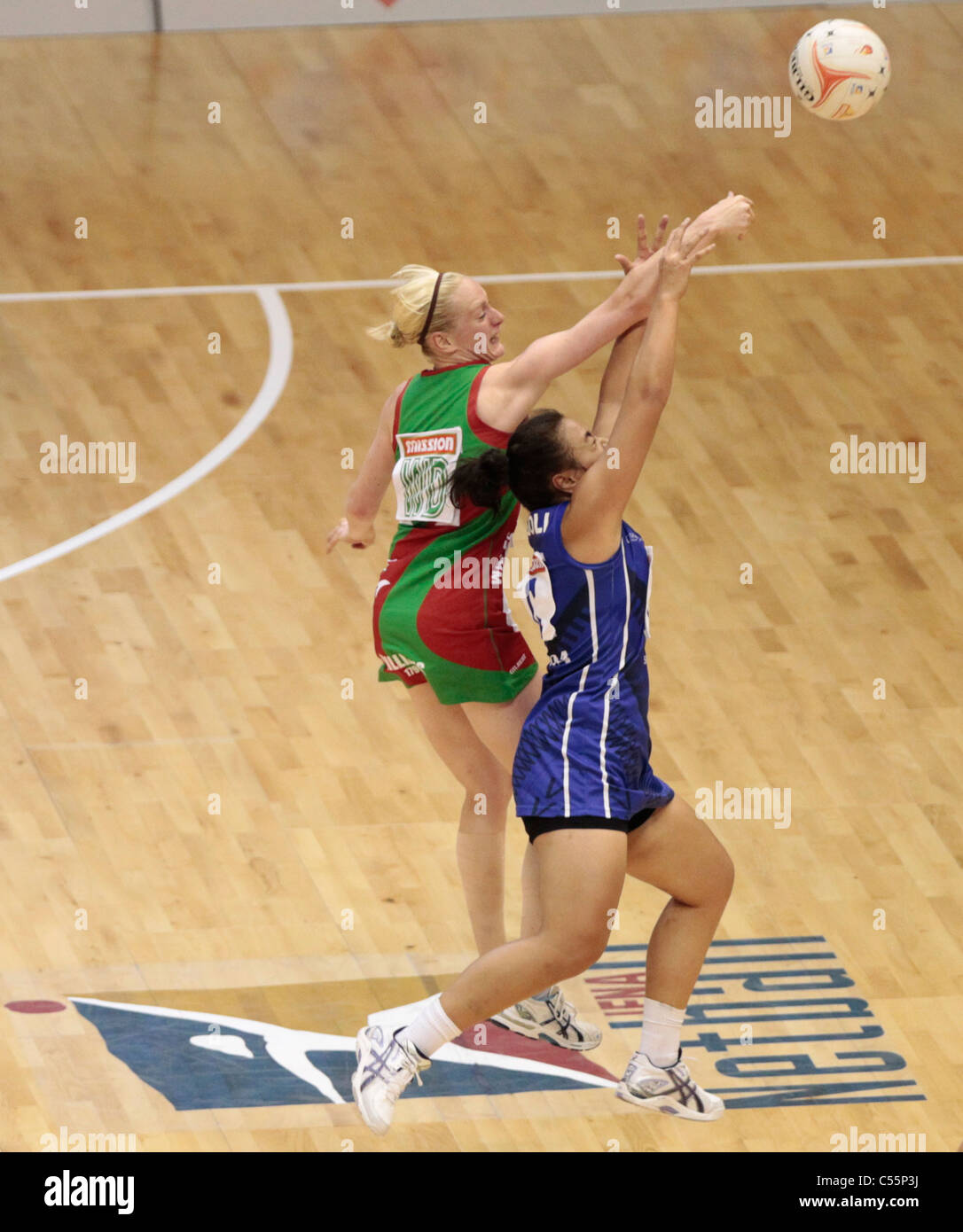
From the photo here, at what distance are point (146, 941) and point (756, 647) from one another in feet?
10.4

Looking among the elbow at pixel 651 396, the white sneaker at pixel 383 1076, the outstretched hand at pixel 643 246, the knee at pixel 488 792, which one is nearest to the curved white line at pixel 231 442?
the knee at pixel 488 792

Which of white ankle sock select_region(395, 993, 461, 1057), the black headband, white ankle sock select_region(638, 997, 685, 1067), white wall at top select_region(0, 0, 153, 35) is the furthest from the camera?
white wall at top select_region(0, 0, 153, 35)

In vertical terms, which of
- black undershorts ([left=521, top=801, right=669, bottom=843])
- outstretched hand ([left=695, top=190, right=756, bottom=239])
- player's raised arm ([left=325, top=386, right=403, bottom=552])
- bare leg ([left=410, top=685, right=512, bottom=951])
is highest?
outstretched hand ([left=695, top=190, right=756, bottom=239])

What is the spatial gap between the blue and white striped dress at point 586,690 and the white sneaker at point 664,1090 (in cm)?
75

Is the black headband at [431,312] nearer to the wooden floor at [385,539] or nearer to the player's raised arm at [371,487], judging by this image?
the player's raised arm at [371,487]

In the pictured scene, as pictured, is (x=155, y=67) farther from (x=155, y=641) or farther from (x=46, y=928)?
(x=46, y=928)

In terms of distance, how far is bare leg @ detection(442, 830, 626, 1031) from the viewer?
5270mm

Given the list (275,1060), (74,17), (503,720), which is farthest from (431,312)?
(74,17)

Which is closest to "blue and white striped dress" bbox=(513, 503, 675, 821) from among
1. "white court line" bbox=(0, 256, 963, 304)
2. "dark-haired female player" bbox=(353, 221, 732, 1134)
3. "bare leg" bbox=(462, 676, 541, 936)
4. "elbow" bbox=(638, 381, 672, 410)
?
"dark-haired female player" bbox=(353, 221, 732, 1134)

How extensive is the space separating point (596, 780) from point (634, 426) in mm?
952

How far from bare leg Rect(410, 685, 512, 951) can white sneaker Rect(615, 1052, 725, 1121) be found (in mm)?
930

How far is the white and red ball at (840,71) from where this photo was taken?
711 centimetres

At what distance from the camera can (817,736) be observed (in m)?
8.35

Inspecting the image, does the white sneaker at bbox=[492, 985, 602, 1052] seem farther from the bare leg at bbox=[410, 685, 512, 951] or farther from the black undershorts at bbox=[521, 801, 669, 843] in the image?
the black undershorts at bbox=[521, 801, 669, 843]
